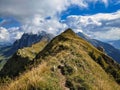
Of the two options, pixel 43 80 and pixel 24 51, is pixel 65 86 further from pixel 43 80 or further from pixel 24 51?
pixel 24 51

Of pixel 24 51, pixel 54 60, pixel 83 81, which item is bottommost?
→ pixel 24 51

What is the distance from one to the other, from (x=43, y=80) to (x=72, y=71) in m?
8.23

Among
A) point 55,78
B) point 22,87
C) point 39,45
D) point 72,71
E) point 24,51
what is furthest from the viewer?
point 39,45

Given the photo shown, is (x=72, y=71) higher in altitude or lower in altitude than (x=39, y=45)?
higher

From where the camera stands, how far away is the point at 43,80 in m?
19.1

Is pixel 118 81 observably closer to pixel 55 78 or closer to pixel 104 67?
pixel 104 67

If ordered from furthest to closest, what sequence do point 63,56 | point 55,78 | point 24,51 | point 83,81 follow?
1. point 24,51
2. point 63,56
3. point 83,81
4. point 55,78

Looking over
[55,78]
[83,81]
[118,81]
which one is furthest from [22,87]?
[118,81]

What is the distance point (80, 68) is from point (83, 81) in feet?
12.4

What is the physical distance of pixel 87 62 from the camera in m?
32.1

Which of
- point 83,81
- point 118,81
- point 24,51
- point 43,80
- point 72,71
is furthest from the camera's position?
point 24,51

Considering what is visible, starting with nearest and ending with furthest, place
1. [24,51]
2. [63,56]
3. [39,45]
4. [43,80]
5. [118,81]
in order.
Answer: [43,80], [63,56], [118,81], [24,51], [39,45]

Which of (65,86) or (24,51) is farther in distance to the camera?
(24,51)

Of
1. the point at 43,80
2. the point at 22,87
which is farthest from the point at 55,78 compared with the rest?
the point at 22,87
